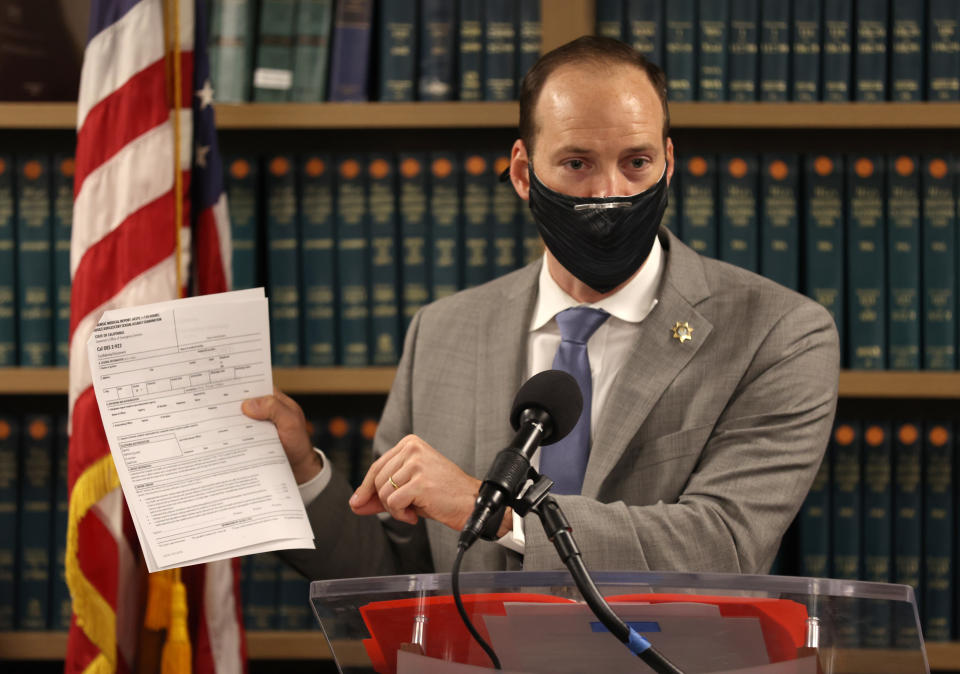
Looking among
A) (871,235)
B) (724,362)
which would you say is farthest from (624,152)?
(871,235)

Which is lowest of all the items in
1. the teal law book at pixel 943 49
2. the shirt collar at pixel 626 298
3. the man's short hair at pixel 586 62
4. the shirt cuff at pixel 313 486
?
the shirt cuff at pixel 313 486

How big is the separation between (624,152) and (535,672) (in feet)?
2.88

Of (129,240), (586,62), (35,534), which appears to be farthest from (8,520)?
(586,62)

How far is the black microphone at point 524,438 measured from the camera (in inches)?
30.8

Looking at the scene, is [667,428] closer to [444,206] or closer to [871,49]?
[444,206]

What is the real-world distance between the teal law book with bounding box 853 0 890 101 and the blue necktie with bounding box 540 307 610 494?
83 centimetres

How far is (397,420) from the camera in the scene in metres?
1.74

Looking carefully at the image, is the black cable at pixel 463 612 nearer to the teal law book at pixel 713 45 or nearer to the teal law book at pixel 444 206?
the teal law book at pixel 444 206

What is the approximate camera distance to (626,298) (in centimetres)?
159

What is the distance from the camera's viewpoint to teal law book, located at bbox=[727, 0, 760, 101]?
6.45 feet

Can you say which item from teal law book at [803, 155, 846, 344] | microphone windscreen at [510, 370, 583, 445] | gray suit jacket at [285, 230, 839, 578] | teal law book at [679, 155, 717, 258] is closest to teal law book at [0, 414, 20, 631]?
gray suit jacket at [285, 230, 839, 578]

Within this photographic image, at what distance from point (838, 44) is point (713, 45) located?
0.82ft

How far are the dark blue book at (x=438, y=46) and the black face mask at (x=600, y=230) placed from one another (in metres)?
0.55

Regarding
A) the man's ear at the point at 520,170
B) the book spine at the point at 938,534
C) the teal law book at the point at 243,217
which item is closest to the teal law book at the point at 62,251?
the teal law book at the point at 243,217
